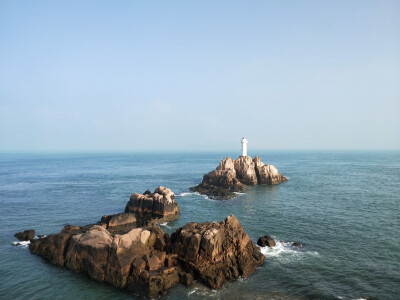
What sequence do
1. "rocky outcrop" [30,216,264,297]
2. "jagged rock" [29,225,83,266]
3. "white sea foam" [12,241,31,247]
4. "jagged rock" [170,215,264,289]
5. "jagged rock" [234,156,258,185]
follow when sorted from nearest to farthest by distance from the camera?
"rocky outcrop" [30,216,264,297], "jagged rock" [170,215,264,289], "jagged rock" [29,225,83,266], "white sea foam" [12,241,31,247], "jagged rock" [234,156,258,185]

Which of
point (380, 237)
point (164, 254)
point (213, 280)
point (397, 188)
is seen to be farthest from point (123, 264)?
point (397, 188)

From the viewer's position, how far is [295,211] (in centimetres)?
5059

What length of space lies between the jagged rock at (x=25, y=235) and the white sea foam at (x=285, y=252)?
30.9m

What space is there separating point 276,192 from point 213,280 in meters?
47.7

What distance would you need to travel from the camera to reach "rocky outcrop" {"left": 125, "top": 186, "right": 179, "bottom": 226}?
1805 inches

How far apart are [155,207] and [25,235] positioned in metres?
19.0

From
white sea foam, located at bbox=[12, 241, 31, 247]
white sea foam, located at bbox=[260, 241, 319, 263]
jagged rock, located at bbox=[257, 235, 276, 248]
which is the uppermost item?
jagged rock, located at bbox=[257, 235, 276, 248]

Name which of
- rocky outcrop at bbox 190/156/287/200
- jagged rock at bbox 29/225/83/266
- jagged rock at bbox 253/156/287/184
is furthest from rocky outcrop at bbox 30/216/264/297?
jagged rock at bbox 253/156/287/184

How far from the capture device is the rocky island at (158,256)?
24.9 metres

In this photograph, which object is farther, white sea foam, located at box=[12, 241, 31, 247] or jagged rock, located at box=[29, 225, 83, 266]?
white sea foam, located at box=[12, 241, 31, 247]

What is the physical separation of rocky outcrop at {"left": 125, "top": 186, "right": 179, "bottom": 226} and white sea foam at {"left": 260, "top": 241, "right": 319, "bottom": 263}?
18281mm

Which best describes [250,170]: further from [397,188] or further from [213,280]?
[213,280]

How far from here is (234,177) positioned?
76.6 meters

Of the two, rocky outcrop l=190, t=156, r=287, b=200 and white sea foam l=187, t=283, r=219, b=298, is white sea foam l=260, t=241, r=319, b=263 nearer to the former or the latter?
white sea foam l=187, t=283, r=219, b=298
